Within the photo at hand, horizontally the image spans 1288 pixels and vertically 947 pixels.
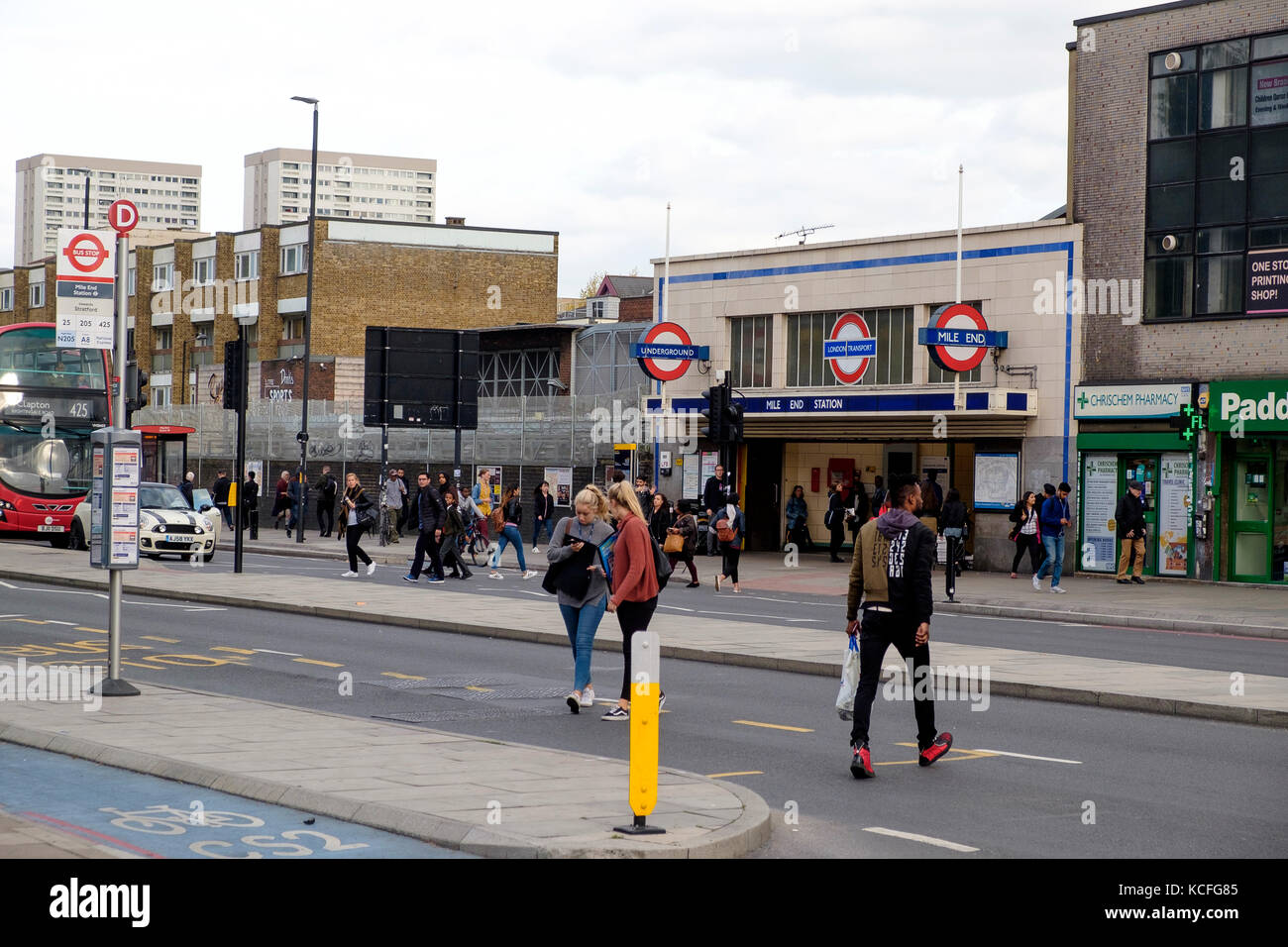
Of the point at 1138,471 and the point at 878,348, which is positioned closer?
the point at 1138,471

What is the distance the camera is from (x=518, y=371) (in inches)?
2125

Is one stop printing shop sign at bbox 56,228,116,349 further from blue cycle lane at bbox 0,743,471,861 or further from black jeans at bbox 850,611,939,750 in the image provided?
black jeans at bbox 850,611,939,750

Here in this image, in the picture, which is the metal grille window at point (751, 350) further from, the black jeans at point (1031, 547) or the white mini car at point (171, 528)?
the white mini car at point (171, 528)

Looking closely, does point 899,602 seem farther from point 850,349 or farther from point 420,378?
point 420,378

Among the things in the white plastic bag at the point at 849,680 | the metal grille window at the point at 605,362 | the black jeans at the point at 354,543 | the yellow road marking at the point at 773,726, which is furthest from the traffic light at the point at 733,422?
the metal grille window at the point at 605,362

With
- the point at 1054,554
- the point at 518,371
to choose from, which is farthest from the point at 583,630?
the point at 518,371

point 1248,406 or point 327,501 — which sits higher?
point 1248,406

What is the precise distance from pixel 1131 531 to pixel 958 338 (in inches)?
Result: 209

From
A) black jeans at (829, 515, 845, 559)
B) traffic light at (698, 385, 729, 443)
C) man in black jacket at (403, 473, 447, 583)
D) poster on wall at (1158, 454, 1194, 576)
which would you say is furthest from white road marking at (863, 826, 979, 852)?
black jeans at (829, 515, 845, 559)

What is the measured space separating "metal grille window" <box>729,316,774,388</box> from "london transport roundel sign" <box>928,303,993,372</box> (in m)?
5.95

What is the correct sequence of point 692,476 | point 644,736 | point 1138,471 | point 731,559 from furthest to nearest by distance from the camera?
1. point 692,476
2. point 1138,471
3. point 731,559
4. point 644,736
